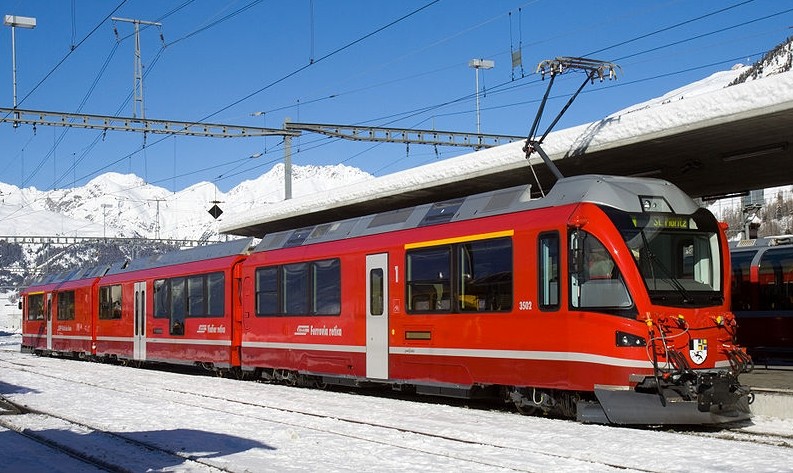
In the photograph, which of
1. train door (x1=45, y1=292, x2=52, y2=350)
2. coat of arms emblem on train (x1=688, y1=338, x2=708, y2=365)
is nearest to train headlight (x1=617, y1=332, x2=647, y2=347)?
coat of arms emblem on train (x1=688, y1=338, x2=708, y2=365)

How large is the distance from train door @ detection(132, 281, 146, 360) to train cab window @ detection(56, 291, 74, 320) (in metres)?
6.54

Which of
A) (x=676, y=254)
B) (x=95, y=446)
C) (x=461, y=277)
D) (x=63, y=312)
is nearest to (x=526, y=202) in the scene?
(x=461, y=277)

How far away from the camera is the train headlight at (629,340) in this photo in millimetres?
11586

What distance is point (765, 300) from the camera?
2262cm

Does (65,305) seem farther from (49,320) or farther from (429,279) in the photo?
(429,279)

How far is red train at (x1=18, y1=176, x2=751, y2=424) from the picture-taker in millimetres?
11727

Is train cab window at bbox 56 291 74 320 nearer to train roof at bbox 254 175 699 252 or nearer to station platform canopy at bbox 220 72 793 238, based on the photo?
station platform canopy at bbox 220 72 793 238

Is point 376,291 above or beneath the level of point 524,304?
above

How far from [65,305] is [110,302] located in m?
5.03

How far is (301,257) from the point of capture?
18562 mm

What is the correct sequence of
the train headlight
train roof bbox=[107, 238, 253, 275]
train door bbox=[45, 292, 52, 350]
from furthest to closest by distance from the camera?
train door bbox=[45, 292, 52, 350], train roof bbox=[107, 238, 253, 275], the train headlight

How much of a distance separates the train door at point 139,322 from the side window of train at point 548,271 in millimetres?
16061

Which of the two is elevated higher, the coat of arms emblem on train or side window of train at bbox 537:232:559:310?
side window of train at bbox 537:232:559:310

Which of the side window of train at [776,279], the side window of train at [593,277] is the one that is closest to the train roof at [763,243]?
the side window of train at [776,279]
